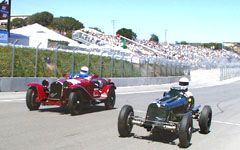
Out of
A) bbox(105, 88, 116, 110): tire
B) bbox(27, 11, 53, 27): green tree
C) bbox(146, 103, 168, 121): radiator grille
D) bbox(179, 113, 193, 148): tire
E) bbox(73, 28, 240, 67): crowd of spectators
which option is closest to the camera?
bbox(179, 113, 193, 148): tire

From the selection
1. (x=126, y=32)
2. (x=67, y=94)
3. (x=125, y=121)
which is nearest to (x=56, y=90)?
(x=67, y=94)

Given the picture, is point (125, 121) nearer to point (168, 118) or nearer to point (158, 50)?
point (168, 118)

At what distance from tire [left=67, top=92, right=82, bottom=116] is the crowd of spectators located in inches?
1595

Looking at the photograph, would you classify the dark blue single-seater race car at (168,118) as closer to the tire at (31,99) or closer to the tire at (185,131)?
the tire at (185,131)

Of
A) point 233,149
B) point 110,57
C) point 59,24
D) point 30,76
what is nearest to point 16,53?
point 30,76

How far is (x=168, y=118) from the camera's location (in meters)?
7.64

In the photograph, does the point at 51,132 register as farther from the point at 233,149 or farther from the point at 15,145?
the point at 233,149

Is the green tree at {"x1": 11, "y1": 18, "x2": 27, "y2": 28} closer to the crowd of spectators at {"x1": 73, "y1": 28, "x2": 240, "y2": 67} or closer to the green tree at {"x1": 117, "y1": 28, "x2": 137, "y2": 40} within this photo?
the green tree at {"x1": 117, "y1": 28, "x2": 137, "y2": 40}

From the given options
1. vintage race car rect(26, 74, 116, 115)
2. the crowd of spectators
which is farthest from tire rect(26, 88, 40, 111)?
the crowd of spectators

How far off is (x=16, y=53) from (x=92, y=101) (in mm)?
9371

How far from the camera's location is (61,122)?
31.6 feet

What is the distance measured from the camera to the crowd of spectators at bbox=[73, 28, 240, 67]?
56906 mm

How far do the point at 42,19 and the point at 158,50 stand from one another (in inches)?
2204

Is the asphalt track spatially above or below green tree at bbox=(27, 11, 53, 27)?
below
